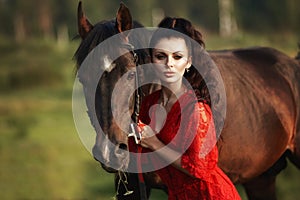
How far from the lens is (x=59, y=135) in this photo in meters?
13.2

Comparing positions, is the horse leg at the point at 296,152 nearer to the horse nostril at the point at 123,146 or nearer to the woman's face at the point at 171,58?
the woman's face at the point at 171,58

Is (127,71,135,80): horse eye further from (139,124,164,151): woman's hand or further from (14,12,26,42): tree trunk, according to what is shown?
(14,12,26,42): tree trunk

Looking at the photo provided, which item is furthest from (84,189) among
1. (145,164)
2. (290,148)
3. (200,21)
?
(200,21)

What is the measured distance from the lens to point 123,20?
2.84m

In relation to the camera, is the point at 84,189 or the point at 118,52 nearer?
the point at 118,52

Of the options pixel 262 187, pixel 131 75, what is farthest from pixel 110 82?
pixel 262 187

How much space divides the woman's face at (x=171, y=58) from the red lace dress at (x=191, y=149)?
136mm

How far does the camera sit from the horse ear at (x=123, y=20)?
2.79 m

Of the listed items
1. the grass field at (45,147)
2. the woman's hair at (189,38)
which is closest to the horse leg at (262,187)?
the woman's hair at (189,38)

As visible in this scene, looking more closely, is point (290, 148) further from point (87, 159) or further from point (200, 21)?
point (200, 21)

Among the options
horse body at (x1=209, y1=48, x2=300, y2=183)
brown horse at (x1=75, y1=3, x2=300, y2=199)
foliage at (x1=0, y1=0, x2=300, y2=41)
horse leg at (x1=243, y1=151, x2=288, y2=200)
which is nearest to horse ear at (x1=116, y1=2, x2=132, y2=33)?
brown horse at (x1=75, y1=3, x2=300, y2=199)

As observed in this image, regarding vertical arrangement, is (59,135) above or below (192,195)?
below

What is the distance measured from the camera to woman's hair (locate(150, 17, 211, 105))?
2.88m

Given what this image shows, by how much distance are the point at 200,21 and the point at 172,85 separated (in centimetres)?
3927
